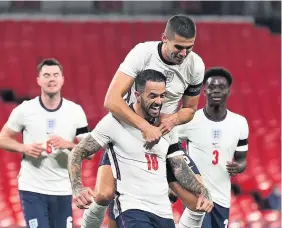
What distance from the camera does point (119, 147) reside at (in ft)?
21.3

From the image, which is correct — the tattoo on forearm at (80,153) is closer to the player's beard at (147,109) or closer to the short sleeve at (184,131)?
the player's beard at (147,109)

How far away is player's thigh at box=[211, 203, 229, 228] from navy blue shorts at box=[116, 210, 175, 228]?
1.71m

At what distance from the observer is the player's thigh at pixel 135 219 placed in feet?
20.6

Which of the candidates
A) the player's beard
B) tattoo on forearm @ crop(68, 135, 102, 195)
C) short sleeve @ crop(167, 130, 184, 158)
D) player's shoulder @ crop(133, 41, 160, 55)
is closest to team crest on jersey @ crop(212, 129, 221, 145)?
short sleeve @ crop(167, 130, 184, 158)

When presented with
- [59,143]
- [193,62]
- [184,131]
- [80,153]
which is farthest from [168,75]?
[59,143]

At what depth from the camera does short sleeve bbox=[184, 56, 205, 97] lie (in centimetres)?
688

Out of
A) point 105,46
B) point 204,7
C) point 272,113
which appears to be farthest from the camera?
point 204,7

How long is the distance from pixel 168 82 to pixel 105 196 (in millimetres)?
921

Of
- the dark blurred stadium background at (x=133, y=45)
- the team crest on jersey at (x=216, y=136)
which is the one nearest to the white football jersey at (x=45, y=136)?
the team crest on jersey at (x=216, y=136)

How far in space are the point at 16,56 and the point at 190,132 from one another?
7.43 m

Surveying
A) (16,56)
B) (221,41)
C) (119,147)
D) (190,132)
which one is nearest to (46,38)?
(16,56)

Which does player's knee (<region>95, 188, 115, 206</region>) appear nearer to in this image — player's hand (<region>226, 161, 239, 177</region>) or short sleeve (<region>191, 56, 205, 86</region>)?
short sleeve (<region>191, 56, 205, 86</region>)

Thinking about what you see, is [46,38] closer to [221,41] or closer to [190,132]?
[221,41]

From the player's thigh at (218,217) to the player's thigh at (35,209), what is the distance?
54.8 inches
